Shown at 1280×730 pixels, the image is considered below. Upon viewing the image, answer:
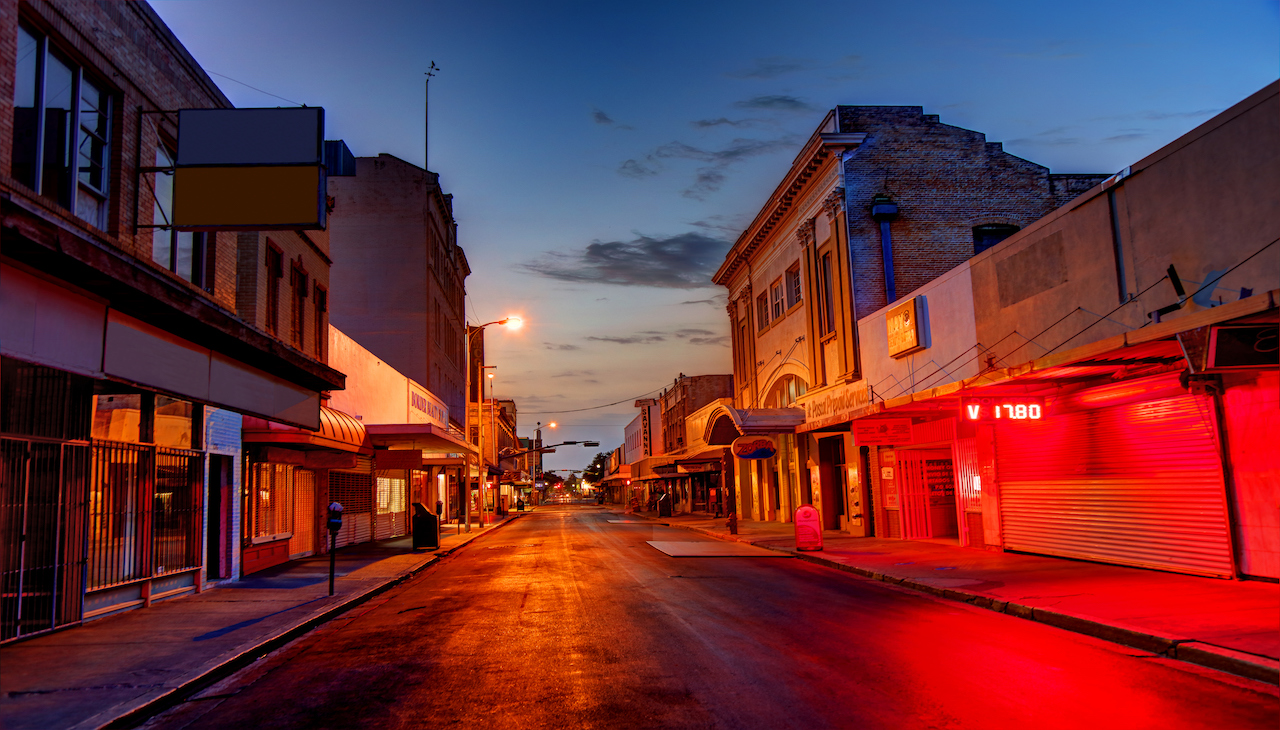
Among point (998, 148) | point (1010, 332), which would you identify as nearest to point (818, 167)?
point (998, 148)

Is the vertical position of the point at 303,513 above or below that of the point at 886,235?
below

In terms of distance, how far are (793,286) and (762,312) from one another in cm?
469

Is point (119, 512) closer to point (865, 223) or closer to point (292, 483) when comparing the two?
point (292, 483)

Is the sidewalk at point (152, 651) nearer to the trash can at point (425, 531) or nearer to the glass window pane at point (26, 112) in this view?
→ the glass window pane at point (26, 112)

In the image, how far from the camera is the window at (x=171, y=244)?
43.1 feet

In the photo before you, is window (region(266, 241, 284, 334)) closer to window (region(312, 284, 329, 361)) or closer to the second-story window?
the second-story window

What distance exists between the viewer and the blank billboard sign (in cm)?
1170

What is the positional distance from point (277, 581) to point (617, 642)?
32.9ft

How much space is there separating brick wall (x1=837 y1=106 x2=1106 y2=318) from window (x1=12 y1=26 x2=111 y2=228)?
20402 mm

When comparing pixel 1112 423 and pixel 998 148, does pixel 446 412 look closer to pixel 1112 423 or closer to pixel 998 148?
pixel 998 148

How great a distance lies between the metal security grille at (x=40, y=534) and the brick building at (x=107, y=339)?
2cm

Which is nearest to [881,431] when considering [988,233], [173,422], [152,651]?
[988,233]

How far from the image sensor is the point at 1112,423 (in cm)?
1497

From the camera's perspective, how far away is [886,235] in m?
26.5
